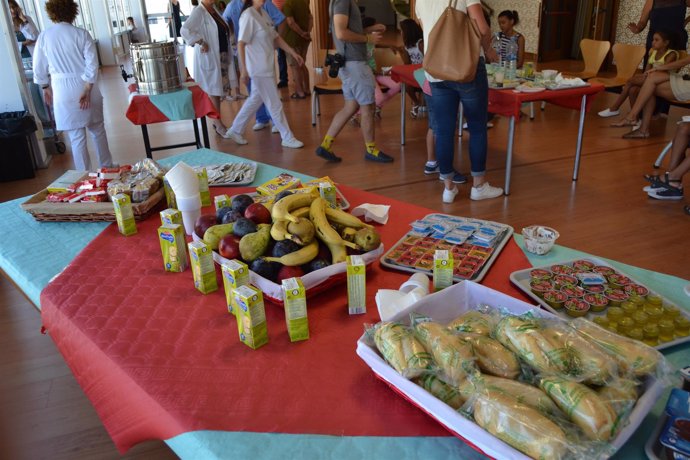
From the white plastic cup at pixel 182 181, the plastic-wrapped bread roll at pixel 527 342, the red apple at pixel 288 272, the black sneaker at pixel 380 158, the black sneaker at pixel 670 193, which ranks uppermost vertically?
the white plastic cup at pixel 182 181

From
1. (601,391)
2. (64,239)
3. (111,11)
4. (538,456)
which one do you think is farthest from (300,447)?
(111,11)

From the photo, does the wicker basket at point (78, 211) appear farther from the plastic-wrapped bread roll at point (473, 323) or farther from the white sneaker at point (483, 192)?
the white sneaker at point (483, 192)

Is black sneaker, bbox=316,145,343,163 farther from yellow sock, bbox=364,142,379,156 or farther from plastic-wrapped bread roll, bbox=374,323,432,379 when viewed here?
plastic-wrapped bread roll, bbox=374,323,432,379

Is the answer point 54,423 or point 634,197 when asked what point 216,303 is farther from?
point 634,197

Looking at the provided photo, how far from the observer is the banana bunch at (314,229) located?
1407mm

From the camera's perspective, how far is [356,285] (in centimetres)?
130

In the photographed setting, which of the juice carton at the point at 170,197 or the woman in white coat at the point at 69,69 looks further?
the woman in white coat at the point at 69,69

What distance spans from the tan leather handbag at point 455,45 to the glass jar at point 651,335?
2.09 m

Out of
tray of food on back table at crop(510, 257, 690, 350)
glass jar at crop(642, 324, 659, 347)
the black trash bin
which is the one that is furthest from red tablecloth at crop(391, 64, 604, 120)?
the black trash bin

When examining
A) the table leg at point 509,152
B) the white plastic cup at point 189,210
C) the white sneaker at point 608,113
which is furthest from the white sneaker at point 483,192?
the white sneaker at point 608,113

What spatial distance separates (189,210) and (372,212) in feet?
1.91

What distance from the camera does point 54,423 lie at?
1.96 m

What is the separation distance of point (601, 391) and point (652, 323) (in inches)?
15.3

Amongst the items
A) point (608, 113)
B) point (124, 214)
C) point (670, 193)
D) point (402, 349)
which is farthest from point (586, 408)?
point (608, 113)
